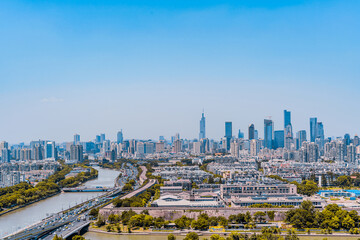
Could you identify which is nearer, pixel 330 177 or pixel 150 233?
pixel 150 233

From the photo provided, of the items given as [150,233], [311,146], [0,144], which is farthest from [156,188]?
[0,144]

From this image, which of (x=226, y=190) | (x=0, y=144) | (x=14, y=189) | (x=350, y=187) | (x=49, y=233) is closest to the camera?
(x=49, y=233)

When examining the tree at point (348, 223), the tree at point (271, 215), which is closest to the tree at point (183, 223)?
the tree at point (271, 215)

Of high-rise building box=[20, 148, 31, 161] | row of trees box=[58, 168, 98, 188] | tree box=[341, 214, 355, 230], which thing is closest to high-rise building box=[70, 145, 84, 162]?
high-rise building box=[20, 148, 31, 161]

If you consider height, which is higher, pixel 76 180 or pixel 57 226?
pixel 57 226

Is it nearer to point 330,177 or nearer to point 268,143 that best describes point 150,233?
point 330,177

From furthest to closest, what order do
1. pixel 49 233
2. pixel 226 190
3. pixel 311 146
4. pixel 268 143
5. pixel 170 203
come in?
pixel 268 143, pixel 311 146, pixel 226 190, pixel 170 203, pixel 49 233

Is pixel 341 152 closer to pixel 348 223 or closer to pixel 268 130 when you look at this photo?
pixel 348 223

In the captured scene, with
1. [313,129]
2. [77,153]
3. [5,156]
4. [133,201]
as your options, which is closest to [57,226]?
[133,201]

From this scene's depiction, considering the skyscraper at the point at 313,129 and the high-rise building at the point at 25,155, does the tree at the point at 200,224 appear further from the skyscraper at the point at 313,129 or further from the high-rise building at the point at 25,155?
the skyscraper at the point at 313,129

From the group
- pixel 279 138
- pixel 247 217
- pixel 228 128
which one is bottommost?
pixel 247 217

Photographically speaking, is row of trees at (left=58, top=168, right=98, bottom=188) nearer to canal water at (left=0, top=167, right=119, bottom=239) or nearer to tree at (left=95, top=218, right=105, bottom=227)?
canal water at (left=0, top=167, right=119, bottom=239)
